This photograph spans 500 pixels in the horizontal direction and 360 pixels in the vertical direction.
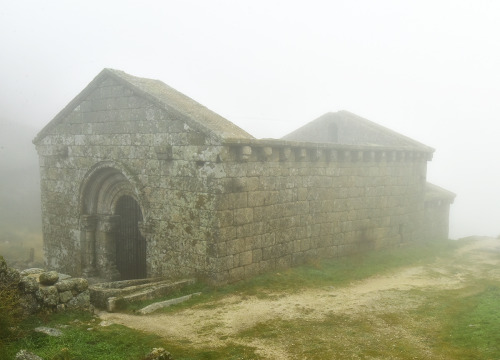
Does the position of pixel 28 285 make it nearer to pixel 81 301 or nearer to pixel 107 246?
pixel 81 301

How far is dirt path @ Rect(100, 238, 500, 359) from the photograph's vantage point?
7.55 meters

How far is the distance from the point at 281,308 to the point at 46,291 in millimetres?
4349

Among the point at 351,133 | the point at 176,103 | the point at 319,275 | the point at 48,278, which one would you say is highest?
the point at 176,103

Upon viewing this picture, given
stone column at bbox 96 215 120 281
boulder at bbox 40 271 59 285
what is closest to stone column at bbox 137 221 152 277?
stone column at bbox 96 215 120 281

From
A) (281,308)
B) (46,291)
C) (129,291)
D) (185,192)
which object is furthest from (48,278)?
(281,308)

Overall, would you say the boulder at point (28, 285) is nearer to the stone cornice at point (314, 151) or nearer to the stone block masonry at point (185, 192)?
the stone block masonry at point (185, 192)

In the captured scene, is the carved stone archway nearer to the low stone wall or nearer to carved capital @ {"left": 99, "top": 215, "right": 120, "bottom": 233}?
carved capital @ {"left": 99, "top": 215, "right": 120, "bottom": 233}

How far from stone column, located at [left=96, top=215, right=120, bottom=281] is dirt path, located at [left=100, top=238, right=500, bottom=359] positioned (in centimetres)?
420

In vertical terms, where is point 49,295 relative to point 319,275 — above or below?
above

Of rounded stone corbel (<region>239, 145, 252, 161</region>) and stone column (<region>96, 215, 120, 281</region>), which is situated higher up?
rounded stone corbel (<region>239, 145, 252, 161</region>)

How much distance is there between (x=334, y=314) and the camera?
8.65 metres

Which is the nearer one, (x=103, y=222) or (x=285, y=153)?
(x=285, y=153)

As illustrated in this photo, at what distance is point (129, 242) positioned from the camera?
12.6 meters

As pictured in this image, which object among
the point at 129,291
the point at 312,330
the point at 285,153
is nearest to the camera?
the point at 312,330
